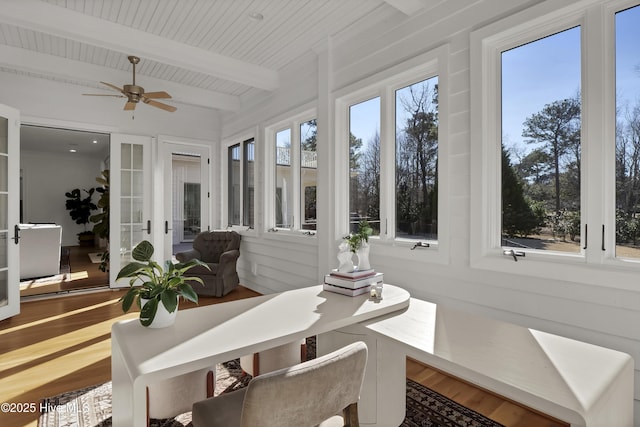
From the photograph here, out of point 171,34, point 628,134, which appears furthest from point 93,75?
point 628,134

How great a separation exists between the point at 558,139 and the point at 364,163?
1.73 metres

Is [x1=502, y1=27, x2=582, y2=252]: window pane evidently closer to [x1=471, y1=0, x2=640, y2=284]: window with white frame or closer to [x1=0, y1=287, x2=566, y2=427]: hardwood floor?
[x1=471, y1=0, x2=640, y2=284]: window with white frame

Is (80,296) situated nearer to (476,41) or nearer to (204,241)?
(204,241)

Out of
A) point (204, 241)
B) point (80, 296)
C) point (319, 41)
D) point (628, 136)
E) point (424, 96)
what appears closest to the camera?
point (628, 136)

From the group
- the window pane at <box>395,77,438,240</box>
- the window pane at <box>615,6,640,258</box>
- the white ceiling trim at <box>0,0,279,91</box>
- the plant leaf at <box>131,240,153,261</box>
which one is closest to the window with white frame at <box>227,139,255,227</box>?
the white ceiling trim at <box>0,0,279,91</box>

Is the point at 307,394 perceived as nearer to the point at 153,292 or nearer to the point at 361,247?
the point at 153,292

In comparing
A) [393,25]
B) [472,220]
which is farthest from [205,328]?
[393,25]

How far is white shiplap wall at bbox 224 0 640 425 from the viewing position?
6.47 feet

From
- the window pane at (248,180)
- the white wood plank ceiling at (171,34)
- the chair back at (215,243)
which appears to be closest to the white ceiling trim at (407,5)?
the white wood plank ceiling at (171,34)

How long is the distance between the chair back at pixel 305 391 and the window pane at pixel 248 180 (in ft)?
14.8

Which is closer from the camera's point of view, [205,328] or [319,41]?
[205,328]

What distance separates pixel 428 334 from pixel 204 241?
14.8 ft

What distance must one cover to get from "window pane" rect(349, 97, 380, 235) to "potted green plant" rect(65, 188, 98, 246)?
9.03 metres

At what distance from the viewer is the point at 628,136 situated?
6.34 ft
